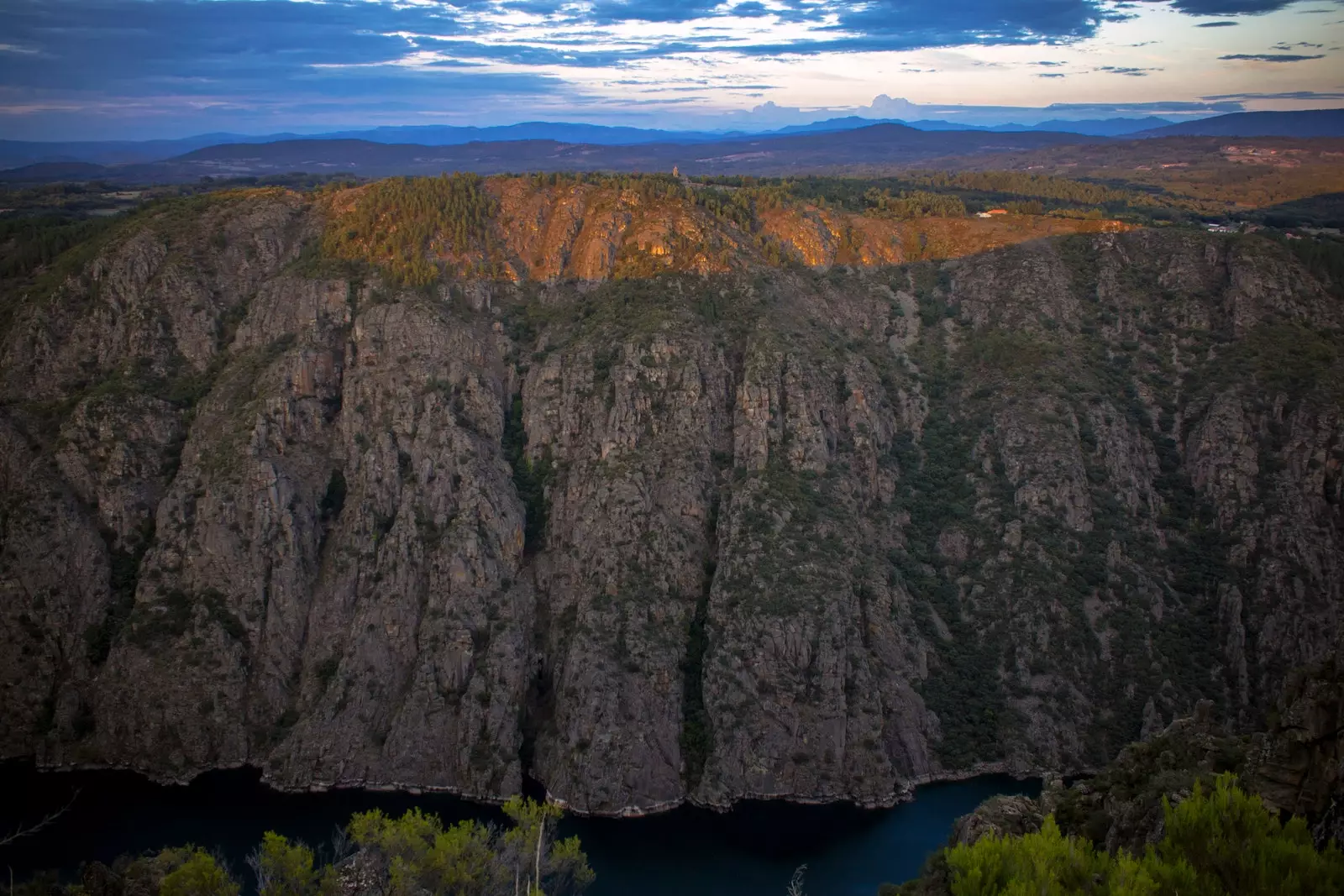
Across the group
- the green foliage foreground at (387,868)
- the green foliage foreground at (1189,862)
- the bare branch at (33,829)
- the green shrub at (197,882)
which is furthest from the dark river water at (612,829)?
the green foliage foreground at (1189,862)

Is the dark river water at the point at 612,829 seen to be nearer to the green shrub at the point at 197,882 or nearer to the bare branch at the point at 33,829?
the bare branch at the point at 33,829

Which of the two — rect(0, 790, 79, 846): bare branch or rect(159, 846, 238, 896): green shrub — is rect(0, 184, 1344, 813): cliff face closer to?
rect(0, 790, 79, 846): bare branch

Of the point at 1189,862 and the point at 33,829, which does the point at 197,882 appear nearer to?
the point at 33,829

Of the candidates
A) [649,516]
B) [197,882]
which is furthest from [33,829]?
[649,516]

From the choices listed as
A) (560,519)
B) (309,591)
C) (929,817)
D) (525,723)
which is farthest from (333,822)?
(929,817)

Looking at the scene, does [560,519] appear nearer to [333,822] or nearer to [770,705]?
[770,705]

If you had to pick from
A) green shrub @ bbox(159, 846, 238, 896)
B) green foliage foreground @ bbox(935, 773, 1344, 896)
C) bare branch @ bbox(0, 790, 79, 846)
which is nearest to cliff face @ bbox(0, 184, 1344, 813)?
bare branch @ bbox(0, 790, 79, 846)
